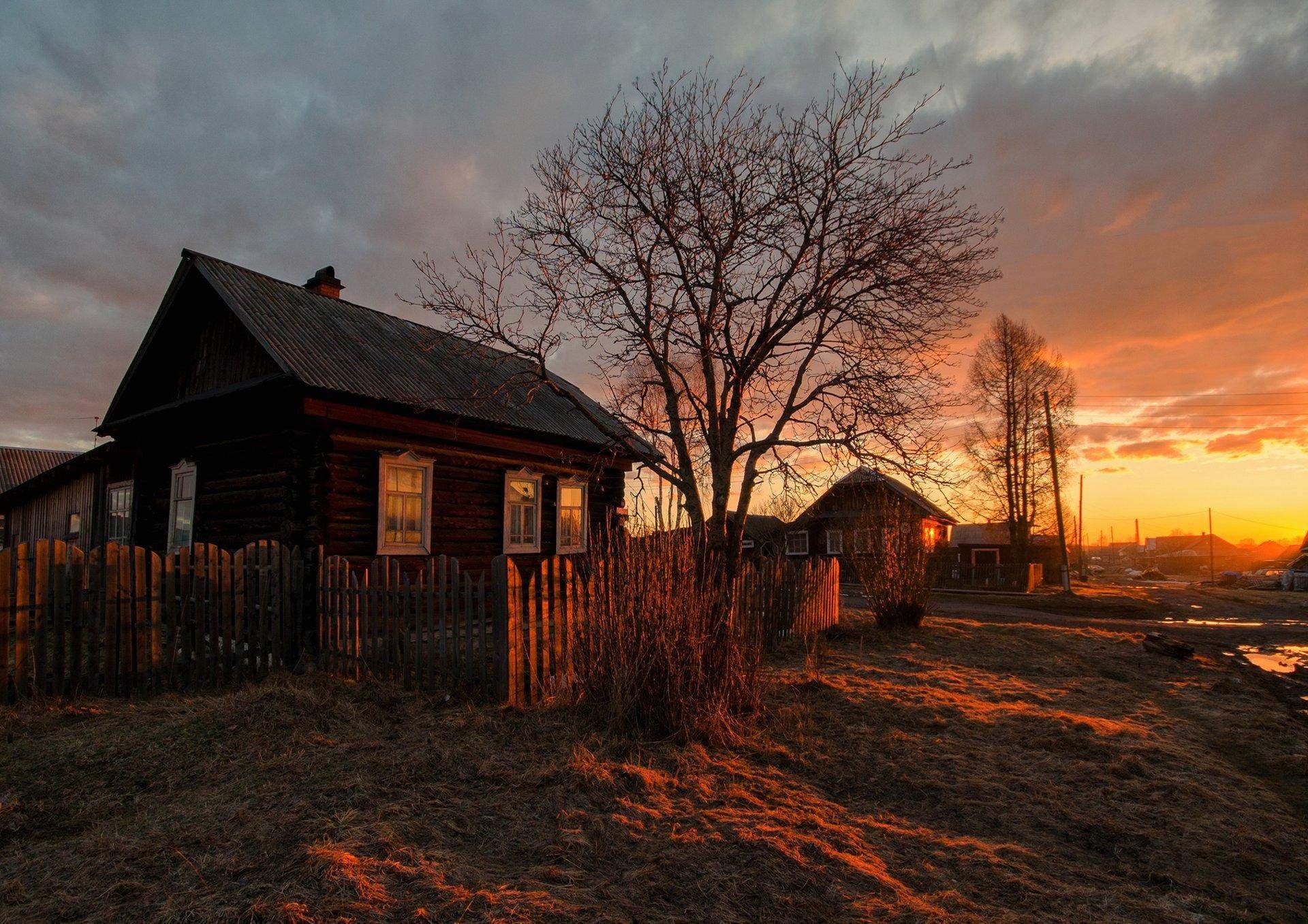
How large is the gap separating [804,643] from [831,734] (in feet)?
17.7

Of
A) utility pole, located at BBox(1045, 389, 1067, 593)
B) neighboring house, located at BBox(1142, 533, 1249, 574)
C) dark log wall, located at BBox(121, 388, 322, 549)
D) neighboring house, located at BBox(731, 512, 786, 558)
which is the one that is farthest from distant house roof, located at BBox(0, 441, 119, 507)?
neighboring house, located at BBox(1142, 533, 1249, 574)

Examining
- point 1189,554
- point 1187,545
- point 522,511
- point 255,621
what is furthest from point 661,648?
point 1187,545

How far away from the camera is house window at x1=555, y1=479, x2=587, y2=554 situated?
46.2 ft

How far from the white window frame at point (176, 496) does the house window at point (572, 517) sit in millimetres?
6239

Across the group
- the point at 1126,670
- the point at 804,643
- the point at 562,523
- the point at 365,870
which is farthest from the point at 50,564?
the point at 1126,670

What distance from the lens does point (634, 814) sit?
12.8 feet

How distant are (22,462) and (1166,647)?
4750 centimetres

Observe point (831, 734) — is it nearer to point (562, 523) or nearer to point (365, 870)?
point (365, 870)

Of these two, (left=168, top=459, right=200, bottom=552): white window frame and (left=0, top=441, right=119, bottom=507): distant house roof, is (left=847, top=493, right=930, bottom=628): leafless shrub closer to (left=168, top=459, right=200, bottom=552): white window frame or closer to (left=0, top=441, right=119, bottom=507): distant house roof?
(left=168, top=459, right=200, bottom=552): white window frame

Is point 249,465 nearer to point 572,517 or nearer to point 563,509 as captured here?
point 563,509

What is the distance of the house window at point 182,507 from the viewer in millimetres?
11773

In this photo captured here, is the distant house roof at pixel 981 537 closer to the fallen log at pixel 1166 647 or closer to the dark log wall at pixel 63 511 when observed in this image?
the fallen log at pixel 1166 647

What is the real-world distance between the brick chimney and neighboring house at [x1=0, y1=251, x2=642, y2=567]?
0.13ft

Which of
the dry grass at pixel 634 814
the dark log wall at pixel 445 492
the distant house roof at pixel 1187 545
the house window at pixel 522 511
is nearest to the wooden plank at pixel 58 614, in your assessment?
the dry grass at pixel 634 814
